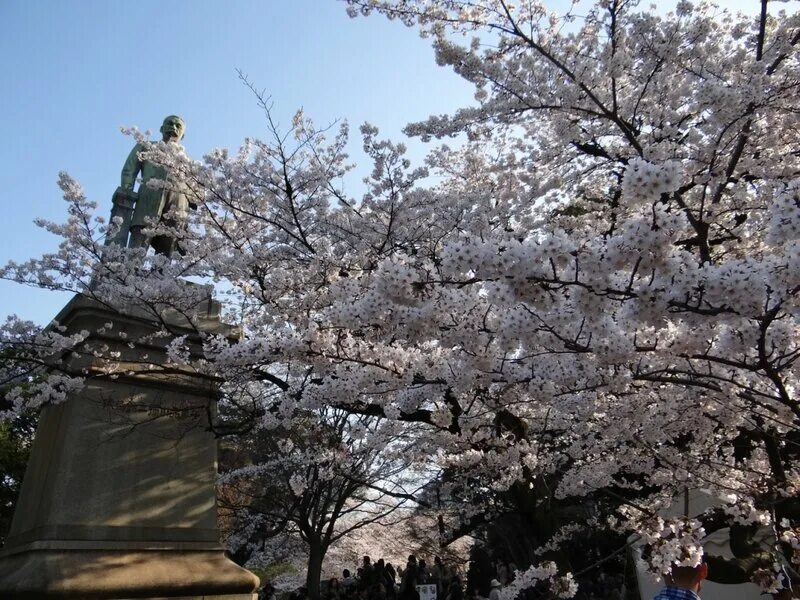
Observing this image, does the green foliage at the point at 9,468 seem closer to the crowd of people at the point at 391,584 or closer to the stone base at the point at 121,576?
the crowd of people at the point at 391,584

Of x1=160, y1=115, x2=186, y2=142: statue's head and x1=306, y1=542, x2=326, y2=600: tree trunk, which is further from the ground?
x1=160, y1=115, x2=186, y2=142: statue's head

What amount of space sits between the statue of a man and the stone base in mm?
3837

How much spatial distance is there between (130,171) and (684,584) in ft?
23.6

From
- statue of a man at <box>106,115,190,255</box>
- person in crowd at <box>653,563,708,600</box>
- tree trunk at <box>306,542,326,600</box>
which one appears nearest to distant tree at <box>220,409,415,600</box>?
tree trunk at <box>306,542,326,600</box>

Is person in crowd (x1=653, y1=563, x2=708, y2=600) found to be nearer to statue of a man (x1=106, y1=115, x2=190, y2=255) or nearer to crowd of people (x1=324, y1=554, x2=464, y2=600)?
statue of a man (x1=106, y1=115, x2=190, y2=255)

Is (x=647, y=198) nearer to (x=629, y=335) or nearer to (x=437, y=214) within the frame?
(x=629, y=335)

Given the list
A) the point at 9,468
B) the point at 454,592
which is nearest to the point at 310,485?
the point at 454,592

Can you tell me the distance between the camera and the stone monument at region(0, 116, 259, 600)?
13.7 ft

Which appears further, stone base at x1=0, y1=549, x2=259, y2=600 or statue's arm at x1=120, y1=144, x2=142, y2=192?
statue's arm at x1=120, y1=144, x2=142, y2=192

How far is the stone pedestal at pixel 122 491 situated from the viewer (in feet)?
13.7

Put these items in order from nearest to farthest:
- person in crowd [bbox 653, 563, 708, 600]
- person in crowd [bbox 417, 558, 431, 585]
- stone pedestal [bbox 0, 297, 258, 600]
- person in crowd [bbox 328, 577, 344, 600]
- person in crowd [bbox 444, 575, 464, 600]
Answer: person in crowd [bbox 653, 563, 708, 600] → stone pedestal [bbox 0, 297, 258, 600] → person in crowd [bbox 417, 558, 431, 585] → person in crowd [bbox 444, 575, 464, 600] → person in crowd [bbox 328, 577, 344, 600]

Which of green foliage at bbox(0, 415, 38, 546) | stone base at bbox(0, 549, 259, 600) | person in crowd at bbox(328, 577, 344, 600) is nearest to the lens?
stone base at bbox(0, 549, 259, 600)

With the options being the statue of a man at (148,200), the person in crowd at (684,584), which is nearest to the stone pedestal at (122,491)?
the statue of a man at (148,200)

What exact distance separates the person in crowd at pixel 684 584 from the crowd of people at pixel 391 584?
29.8ft
